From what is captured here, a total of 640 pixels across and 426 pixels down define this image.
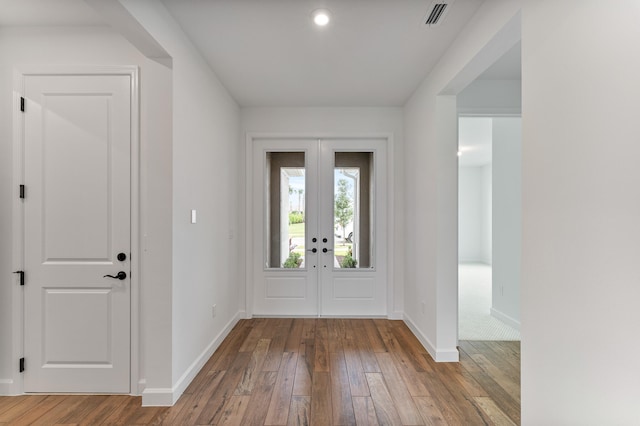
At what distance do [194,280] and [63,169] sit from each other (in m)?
1.23

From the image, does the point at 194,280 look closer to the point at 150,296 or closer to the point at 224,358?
the point at 150,296

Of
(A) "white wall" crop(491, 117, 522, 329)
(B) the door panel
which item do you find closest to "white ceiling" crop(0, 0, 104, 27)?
(B) the door panel

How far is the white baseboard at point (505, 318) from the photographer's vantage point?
12.3 ft

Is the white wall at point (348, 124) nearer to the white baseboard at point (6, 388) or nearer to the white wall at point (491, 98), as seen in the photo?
the white wall at point (491, 98)

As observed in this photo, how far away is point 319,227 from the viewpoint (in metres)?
4.23

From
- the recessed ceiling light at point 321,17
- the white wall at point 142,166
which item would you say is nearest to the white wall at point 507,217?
the recessed ceiling light at point 321,17

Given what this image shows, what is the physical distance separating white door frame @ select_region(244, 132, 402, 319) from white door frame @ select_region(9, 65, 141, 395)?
72.6 inches

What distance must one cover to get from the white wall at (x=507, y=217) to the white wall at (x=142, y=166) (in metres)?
3.58

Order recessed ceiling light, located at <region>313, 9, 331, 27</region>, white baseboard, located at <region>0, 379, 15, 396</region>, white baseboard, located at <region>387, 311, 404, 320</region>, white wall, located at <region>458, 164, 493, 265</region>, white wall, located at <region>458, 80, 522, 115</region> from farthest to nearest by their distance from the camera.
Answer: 1. white wall, located at <region>458, 164, 493, 265</region>
2. white baseboard, located at <region>387, 311, 404, 320</region>
3. white wall, located at <region>458, 80, 522, 115</region>
4. white baseboard, located at <region>0, 379, 15, 396</region>
5. recessed ceiling light, located at <region>313, 9, 331, 27</region>

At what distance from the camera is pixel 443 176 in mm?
2982

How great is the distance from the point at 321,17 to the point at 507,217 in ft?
10.1

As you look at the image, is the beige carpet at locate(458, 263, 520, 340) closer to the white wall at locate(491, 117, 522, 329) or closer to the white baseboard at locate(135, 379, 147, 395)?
the white wall at locate(491, 117, 522, 329)

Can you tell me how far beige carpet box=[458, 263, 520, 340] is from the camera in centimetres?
359

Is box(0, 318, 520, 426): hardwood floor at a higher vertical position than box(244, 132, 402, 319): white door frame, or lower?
lower
